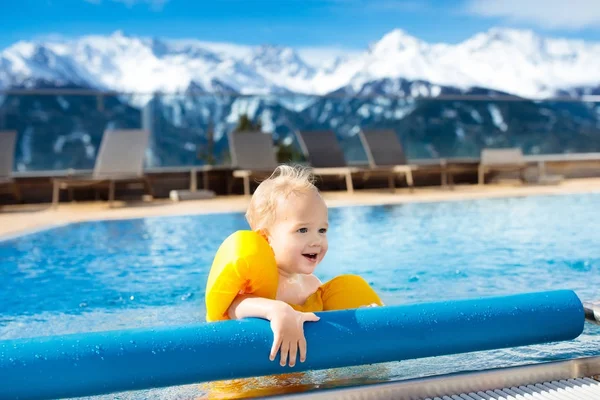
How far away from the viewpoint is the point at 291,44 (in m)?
32.4

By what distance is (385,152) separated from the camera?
1150 centimetres

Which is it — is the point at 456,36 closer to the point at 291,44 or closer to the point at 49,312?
the point at 291,44

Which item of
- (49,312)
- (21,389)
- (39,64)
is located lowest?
(49,312)

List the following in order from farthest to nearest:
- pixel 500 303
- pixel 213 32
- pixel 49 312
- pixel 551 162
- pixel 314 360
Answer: pixel 213 32 → pixel 551 162 → pixel 49 312 → pixel 500 303 → pixel 314 360

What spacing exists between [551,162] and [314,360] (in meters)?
12.3

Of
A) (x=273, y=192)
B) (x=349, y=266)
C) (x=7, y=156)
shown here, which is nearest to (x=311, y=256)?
(x=273, y=192)

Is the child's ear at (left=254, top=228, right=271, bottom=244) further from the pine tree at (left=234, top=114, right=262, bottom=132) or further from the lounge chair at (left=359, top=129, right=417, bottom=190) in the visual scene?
the pine tree at (left=234, top=114, right=262, bottom=132)

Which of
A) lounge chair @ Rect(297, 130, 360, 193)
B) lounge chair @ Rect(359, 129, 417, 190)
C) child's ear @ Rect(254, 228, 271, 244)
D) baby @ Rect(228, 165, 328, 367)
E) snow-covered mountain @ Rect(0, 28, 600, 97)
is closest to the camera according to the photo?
baby @ Rect(228, 165, 328, 367)

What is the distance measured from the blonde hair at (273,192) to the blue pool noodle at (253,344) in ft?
1.48

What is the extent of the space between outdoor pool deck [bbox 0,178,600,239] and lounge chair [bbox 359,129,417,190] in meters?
0.37

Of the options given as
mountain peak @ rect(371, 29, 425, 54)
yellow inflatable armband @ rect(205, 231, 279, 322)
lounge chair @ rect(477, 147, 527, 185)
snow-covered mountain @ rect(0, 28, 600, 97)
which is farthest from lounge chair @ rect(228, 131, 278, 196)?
mountain peak @ rect(371, 29, 425, 54)

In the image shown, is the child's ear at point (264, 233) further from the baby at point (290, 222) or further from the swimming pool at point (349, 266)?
the swimming pool at point (349, 266)

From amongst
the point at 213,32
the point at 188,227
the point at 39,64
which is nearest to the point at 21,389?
the point at 188,227

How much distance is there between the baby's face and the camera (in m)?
2.06
